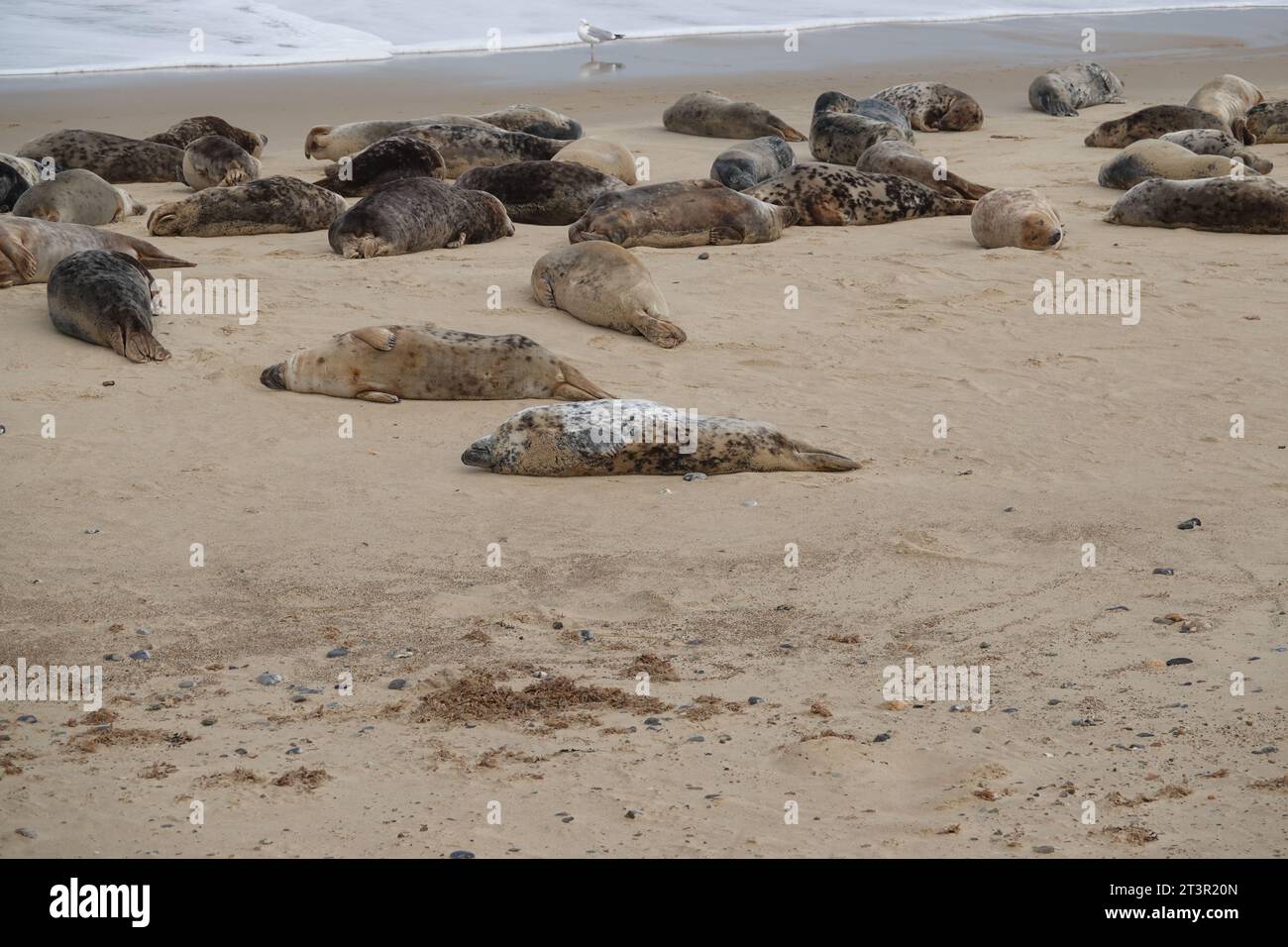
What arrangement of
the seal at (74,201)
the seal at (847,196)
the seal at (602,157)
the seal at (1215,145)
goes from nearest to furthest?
the seal at (74,201)
the seal at (847,196)
the seal at (602,157)
the seal at (1215,145)

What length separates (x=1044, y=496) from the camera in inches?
202

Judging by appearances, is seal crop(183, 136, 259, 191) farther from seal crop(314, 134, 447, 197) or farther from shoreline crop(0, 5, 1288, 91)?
shoreline crop(0, 5, 1288, 91)

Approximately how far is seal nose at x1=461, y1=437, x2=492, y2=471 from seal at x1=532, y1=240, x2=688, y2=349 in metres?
1.74

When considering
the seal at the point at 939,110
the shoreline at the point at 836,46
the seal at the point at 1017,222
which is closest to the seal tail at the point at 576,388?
the seal at the point at 1017,222

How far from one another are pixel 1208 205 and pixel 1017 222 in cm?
143

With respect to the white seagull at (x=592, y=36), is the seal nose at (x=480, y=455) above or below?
below

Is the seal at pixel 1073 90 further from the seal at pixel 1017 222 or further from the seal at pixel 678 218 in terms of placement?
the seal at pixel 678 218

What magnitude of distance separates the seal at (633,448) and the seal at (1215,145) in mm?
7080

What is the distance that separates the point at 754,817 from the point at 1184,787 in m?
0.88

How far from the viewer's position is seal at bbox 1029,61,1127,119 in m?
15.1

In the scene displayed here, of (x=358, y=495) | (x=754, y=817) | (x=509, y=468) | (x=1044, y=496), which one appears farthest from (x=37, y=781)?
(x=1044, y=496)

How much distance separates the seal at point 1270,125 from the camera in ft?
42.6
